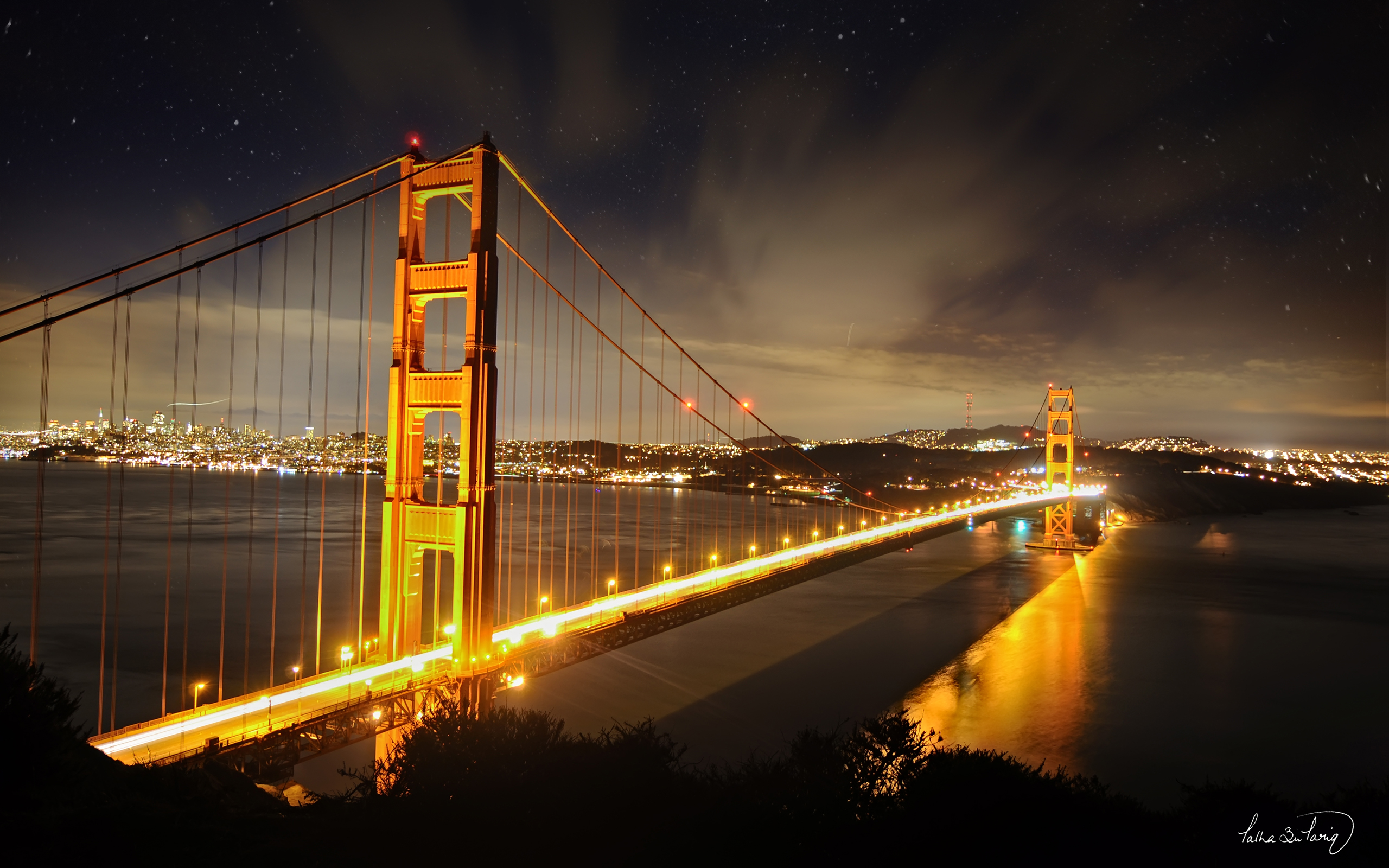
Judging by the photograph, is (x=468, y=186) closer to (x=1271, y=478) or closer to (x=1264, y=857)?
(x=1264, y=857)

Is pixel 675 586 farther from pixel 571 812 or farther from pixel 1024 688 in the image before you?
pixel 571 812

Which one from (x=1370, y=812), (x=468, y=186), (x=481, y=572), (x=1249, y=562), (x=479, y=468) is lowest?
(x=1249, y=562)

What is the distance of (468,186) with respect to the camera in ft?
35.0

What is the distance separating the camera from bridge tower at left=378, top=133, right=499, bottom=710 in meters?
10.2

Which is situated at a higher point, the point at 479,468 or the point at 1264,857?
the point at 479,468

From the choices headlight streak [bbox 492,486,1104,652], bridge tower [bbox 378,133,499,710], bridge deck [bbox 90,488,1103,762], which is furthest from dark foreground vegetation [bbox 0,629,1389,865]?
headlight streak [bbox 492,486,1104,652]

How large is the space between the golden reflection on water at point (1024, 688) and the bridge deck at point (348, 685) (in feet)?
17.4

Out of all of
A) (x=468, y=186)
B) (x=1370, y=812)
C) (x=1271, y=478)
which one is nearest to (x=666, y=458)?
(x=468, y=186)

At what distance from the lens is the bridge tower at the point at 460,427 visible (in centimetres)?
1018

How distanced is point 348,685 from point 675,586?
9537 mm

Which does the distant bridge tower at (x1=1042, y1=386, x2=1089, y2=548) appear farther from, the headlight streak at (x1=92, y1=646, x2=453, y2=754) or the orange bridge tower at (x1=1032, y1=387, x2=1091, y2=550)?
the headlight streak at (x1=92, y1=646, x2=453, y2=754)

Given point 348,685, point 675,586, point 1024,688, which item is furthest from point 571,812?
point 1024,688

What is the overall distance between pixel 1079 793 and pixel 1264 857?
176 centimetres

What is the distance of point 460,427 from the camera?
1023 centimetres
